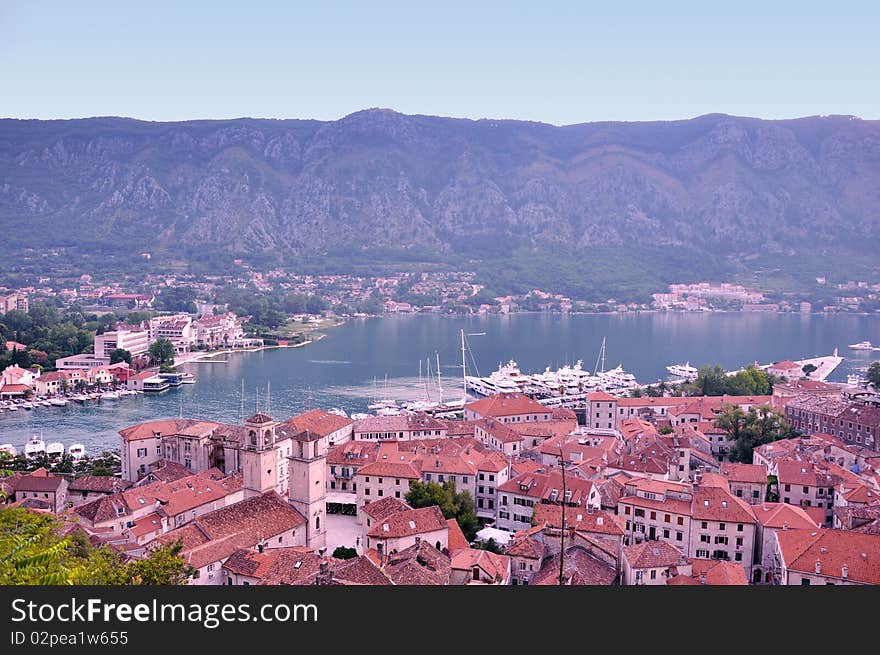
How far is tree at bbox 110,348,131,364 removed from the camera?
35625 millimetres

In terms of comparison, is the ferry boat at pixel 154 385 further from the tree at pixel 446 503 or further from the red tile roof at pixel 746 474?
the red tile roof at pixel 746 474

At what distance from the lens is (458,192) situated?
119125mm

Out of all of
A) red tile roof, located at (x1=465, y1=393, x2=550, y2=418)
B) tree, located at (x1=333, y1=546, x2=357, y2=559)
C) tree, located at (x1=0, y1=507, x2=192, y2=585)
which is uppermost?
tree, located at (x1=0, y1=507, x2=192, y2=585)

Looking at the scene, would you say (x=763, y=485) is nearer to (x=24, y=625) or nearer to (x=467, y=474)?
(x=467, y=474)

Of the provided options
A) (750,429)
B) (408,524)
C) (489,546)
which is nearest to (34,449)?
(408,524)

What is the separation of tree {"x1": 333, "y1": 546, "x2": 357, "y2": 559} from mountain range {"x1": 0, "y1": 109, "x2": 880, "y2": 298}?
78.9 metres

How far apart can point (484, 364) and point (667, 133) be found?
4138 inches

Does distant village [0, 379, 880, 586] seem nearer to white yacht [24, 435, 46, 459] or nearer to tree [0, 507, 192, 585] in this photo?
tree [0, 507, 192, 585]

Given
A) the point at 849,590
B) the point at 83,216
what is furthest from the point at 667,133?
the point at 849,590

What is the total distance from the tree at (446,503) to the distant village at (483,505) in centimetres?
4

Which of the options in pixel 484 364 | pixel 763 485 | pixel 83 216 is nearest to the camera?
pixel 763 485

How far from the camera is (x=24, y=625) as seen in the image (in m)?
2.37

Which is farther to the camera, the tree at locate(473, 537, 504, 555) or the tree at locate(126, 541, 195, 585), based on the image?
the tree at locate(473, 537, 504, 555)

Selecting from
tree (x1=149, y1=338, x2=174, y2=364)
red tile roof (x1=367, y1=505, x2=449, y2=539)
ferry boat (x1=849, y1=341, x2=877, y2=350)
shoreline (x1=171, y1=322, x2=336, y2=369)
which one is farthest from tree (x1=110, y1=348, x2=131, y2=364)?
ferry boat (x1=849, y1=341, x2=877, y2=350)
